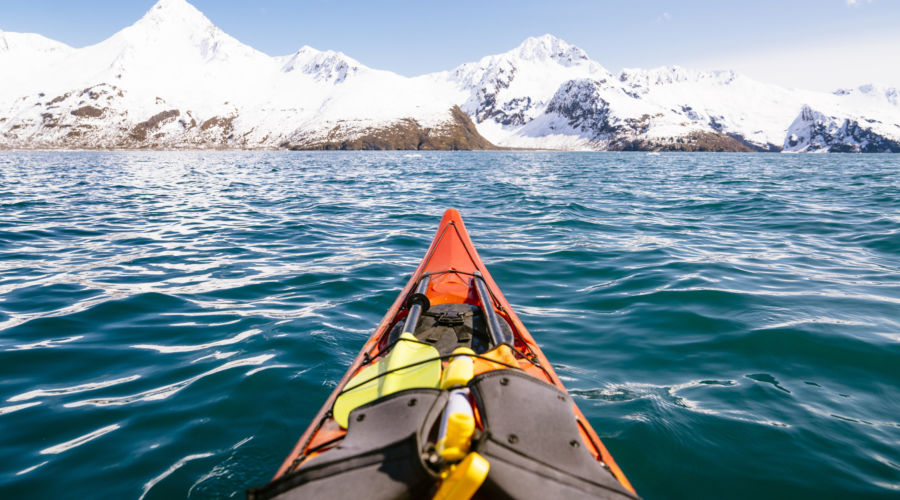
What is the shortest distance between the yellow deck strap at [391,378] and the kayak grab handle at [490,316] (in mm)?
699

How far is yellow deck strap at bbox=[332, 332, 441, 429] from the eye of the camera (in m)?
2.80

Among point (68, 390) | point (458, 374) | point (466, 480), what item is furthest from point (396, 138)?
point (466, 480)

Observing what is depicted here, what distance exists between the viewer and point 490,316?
4195 mm

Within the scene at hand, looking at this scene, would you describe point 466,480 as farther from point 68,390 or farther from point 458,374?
point 68,390

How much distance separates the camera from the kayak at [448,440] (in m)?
1.78

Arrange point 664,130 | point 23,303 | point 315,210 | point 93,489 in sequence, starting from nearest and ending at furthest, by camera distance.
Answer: point 93,489 → point 23,303 → point 315,210 → point 664,130

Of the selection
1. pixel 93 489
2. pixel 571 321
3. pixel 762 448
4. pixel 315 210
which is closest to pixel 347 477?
pixel 93 489

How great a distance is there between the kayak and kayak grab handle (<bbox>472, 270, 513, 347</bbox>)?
0.98 feet

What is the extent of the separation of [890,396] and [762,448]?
Result: 1.69 m

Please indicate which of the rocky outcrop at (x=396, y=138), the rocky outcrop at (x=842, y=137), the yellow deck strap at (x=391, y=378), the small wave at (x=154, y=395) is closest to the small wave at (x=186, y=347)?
the small wave at (x=154, y=395)

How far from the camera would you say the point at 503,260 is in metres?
9.02

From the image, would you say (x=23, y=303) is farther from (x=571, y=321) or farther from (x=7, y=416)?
(x=571, y=321)

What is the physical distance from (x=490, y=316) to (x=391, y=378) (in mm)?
1508

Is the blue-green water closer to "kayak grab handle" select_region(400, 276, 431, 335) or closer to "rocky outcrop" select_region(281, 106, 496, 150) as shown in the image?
"kayak grab handle" select_region(400, 276, 431, 335)
